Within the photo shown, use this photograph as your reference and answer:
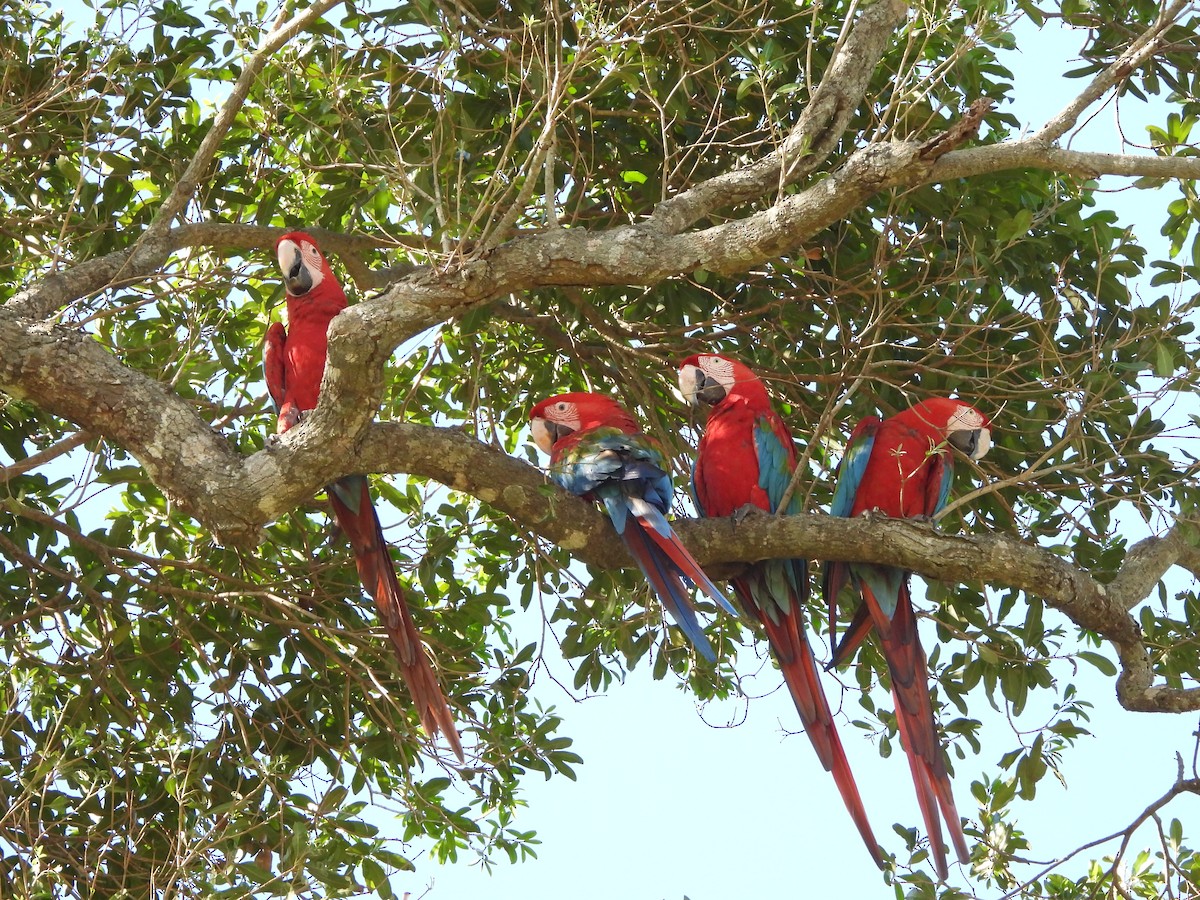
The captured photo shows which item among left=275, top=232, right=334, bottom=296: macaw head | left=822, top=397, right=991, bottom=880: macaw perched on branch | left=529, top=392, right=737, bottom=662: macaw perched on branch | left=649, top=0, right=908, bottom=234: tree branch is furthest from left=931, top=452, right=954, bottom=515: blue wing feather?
left=275, top=232, right=334, bottom=296: macaw head

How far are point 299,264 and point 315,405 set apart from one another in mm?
533

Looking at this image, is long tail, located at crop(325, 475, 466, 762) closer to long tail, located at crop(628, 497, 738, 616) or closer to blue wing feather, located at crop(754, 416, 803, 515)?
long tail, located at crop(628, 497, 738, 616)

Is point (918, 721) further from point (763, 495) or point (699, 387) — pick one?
point (699, 387)

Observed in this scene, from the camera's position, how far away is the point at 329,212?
12.7 feet

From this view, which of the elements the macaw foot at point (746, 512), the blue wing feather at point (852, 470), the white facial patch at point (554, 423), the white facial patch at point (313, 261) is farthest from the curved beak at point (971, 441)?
the white facial patch at point (313, 261)

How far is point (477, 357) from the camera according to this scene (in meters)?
3.75

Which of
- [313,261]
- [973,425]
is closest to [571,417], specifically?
[313,261]

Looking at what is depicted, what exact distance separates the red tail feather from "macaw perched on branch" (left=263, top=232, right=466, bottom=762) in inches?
33.3

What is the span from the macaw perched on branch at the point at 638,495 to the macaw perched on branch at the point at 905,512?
19.7 inches

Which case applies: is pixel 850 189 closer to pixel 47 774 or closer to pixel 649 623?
pixel 649 623

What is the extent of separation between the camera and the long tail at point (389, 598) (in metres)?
2.99

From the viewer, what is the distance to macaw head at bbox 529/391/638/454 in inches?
131

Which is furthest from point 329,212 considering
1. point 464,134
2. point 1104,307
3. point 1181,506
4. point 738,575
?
point 1181,506

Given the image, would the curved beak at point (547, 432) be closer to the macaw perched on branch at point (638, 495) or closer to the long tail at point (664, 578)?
the macaw perched on branch at point (638, 495)
